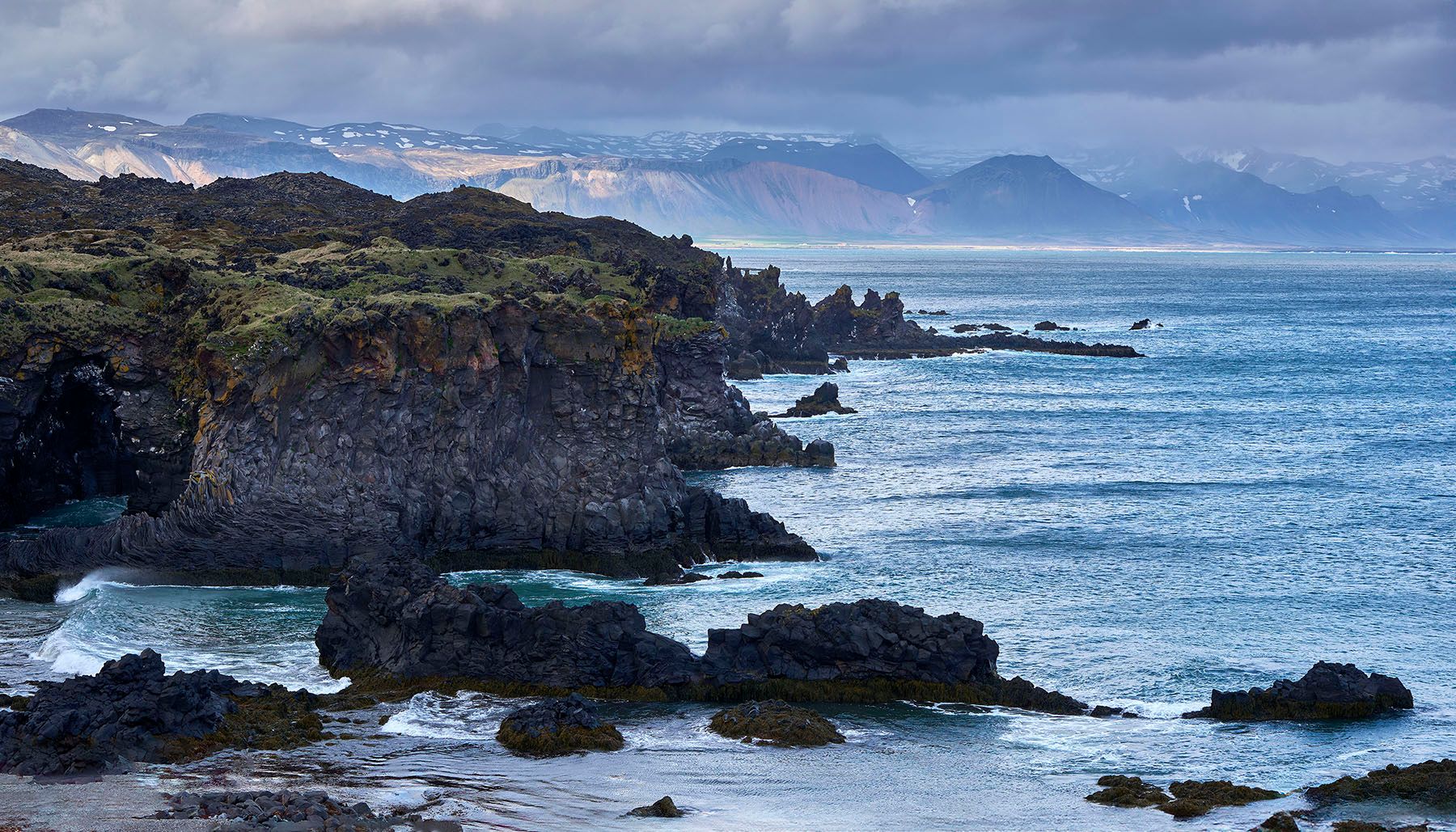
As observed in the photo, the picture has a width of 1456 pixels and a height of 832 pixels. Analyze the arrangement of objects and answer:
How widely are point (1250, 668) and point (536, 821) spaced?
24.3m

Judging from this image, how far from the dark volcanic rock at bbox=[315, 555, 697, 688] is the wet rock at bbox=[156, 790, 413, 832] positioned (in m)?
11.7

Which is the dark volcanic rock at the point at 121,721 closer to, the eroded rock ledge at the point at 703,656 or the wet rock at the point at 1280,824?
the eroded rock ledge at the point at 703,656

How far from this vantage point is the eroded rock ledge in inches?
1572

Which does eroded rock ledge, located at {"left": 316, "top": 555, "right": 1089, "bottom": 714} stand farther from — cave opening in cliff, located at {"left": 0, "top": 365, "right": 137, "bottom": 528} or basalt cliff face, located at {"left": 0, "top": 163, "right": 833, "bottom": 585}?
cave opening in cliff, located at {"left": 0, "top": 365, "right": 137, "bottom": 528}

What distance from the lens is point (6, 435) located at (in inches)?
2140

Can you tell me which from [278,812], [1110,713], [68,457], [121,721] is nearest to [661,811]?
[278,812]

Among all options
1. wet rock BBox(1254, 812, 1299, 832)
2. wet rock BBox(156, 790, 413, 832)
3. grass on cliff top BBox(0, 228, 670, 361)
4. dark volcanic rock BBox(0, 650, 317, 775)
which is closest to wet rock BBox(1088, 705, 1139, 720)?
wet rock BBox(1254, 812, 1299, 832)

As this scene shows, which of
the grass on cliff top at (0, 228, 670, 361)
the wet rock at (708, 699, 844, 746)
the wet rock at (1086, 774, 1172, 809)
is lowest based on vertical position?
the wet rock at (1086, 774, 1172, 809)

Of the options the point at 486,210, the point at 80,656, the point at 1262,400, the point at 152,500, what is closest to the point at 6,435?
the point at 152,500

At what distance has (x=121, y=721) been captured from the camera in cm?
3247

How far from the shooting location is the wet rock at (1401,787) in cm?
3105

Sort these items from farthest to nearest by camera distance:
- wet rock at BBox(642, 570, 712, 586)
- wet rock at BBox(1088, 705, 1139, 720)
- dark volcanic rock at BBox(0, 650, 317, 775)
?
wet rock at BBox(642, 570, 712, 586)
wet rock at BBox(1088, 705, 1139, 720)
dark volcanic rock at BBox(0, 650, 317, 775)

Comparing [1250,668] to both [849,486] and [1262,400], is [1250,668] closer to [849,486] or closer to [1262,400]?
[849,486]

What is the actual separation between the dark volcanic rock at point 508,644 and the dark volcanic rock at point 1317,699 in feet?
47.8
